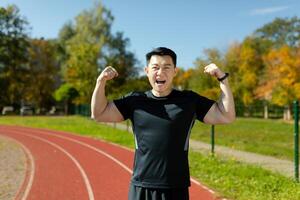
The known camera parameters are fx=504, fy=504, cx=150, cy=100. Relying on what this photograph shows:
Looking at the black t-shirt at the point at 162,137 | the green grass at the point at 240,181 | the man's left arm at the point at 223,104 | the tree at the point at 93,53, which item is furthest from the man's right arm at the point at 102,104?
the tree at the point at 93,53

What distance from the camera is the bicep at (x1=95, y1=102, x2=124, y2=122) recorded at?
135 inches

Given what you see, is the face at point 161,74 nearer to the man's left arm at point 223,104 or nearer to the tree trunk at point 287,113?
the man's left arm at point 223,104

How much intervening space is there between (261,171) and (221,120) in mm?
8888

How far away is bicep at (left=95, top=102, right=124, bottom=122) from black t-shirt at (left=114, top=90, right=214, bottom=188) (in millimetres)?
117

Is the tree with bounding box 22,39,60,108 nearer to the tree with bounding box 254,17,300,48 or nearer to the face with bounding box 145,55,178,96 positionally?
the tree with bounding box 254,17,300,48

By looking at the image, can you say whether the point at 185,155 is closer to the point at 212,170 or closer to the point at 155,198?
the point at 155,198

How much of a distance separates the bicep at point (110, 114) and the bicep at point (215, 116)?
59 cm

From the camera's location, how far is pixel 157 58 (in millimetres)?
3371

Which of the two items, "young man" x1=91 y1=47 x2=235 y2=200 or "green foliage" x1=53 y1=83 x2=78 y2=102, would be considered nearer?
"young man" x1=91 y1=47 x2=235 y2=200

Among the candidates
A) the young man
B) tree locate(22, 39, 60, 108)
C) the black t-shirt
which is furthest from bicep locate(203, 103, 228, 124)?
tree locate(22, 39, 60, 108)

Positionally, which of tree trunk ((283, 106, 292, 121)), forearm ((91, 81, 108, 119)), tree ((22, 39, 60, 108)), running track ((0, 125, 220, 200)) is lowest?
running track ((0, 125, 220, 200))

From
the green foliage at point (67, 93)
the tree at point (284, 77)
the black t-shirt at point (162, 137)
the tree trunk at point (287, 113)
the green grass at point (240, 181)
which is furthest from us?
the green foliage at point (67, 93)

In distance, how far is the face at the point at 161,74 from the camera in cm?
333

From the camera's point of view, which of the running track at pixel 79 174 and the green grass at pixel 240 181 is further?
the running track at pixel 79 174
